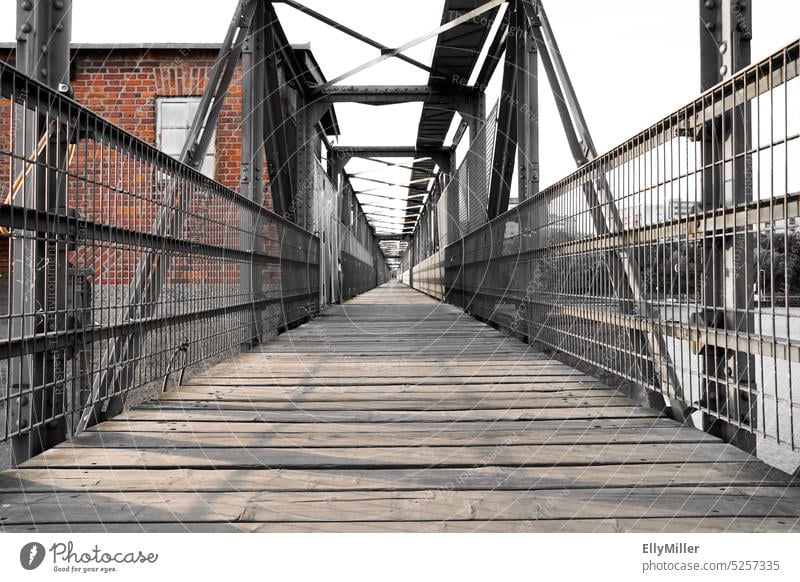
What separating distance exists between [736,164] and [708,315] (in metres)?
0.49

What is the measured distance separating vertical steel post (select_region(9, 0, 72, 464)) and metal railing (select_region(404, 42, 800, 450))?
6.44ft

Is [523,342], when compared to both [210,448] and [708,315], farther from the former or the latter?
[210,448]

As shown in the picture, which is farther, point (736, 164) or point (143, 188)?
point (143, 188)

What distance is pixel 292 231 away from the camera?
7242 mm

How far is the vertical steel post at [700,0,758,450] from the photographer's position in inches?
77.9

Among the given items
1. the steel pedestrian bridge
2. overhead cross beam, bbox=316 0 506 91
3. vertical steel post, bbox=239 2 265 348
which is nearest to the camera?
the steel pedestrian bridge

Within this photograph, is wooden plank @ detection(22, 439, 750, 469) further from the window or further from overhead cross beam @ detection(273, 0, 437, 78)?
the window

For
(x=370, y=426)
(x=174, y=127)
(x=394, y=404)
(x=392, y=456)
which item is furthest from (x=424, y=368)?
(x=174, y=127)

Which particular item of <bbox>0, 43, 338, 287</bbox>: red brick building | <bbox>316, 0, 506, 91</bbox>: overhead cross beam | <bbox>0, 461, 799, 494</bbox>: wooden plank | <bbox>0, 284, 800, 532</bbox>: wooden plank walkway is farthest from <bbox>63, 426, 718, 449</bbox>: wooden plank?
<bbox>0, 43, 338, 287</bbox>: red brick building

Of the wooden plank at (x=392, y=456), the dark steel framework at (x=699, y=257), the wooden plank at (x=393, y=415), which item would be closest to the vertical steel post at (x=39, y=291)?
the wooden plank at (x=392, y=456)

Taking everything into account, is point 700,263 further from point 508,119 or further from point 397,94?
point 397,94

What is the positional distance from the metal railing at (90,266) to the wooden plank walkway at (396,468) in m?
0.18

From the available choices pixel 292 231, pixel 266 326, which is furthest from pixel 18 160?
pixel 292 231

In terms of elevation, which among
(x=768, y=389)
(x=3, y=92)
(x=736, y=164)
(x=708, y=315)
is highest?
(x=3, y=92)
